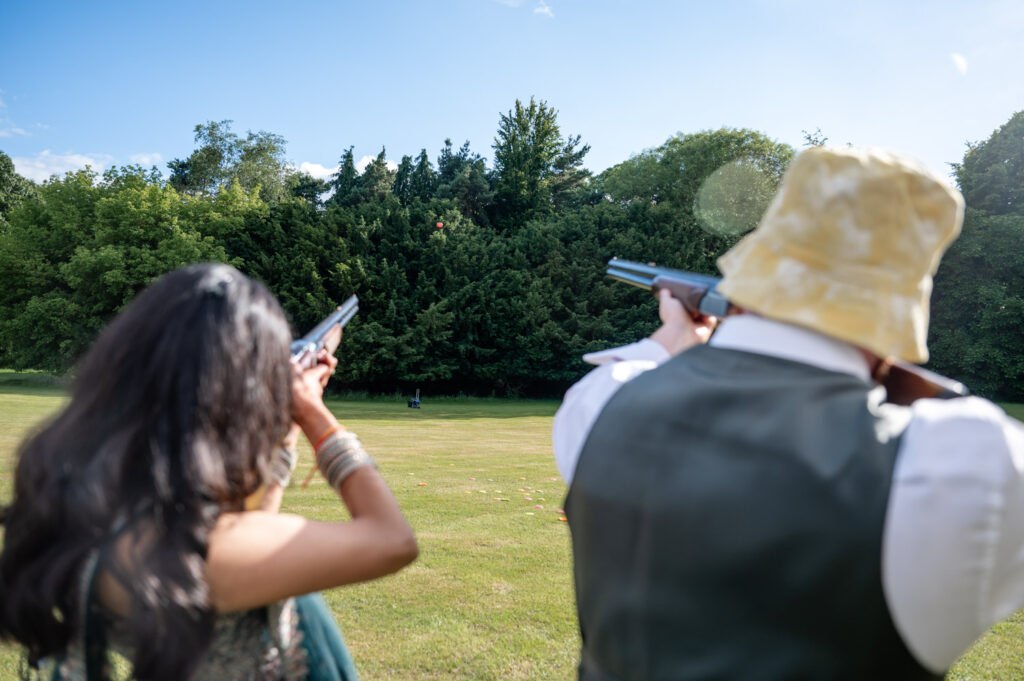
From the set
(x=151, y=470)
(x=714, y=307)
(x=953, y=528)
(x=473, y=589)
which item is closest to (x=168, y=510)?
(x=151, y=470)

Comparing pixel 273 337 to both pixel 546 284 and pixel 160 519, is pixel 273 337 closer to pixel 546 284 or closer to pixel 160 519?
pixel 160 519

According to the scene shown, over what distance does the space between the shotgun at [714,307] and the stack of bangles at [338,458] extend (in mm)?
1081

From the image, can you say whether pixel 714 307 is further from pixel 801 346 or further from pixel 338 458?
pixel 338 458

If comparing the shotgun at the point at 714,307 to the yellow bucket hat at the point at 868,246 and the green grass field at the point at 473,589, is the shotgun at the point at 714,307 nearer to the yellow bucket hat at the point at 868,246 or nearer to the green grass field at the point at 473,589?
the yellow bucket hat at the point at 868,246

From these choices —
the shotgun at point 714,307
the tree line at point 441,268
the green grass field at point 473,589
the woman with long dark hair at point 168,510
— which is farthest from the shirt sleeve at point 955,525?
the tree line at point 441,268

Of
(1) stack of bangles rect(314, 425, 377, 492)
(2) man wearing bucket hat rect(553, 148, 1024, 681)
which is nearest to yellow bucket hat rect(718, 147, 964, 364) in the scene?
(2) man wearing bucket hat rect(553, 148, 1024, 681)

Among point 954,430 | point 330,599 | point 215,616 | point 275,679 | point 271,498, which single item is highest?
point 954,430


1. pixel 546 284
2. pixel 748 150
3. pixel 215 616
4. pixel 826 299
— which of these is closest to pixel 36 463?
pixel 215 616

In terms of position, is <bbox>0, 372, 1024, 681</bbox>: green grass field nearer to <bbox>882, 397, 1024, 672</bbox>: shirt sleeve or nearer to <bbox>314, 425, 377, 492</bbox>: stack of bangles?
<bbox>314, 425, 377, 492</bbox>: stack of bangles

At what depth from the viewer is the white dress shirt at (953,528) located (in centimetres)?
104

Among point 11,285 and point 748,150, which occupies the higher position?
point 748,150

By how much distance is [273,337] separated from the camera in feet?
5.10

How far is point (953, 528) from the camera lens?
3.43 feet

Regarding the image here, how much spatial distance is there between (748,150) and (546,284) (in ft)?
45.1
